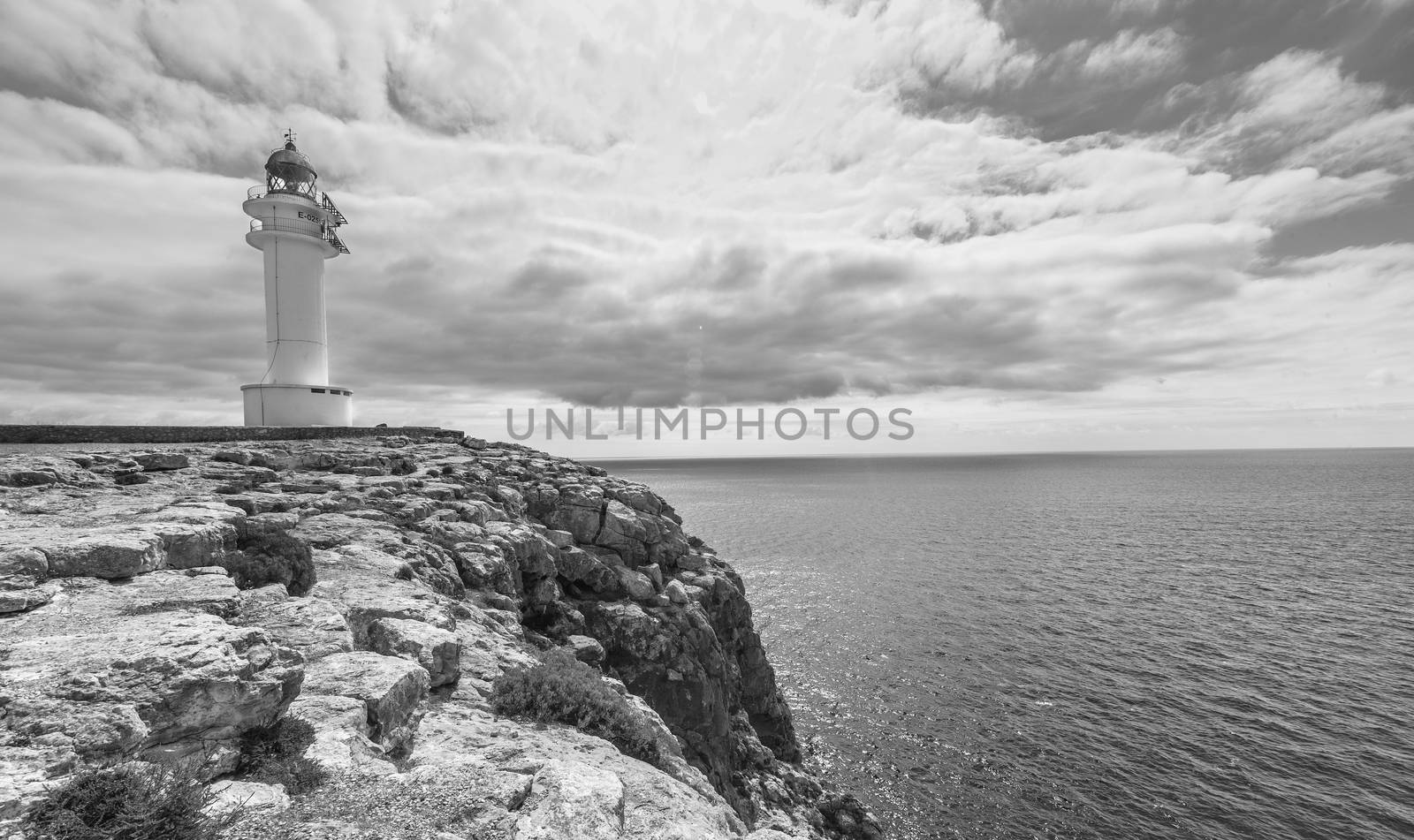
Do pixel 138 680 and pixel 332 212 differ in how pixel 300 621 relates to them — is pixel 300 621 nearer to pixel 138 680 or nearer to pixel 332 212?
pixel 138 680

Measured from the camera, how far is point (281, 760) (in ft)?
27.2

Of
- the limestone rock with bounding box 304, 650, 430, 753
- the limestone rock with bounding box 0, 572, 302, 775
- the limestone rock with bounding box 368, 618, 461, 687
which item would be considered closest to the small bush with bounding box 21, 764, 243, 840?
the limestone rock with bounding box 0, 572, 302, 775

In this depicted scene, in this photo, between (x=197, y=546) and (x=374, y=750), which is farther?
(x=197, y=546)

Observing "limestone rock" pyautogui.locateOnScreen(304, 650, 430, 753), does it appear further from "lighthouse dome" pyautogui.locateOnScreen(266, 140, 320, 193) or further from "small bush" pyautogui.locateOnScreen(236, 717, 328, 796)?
"lighthouse dome" pyautogui.locateOnScreen(266, 140, 320, 193)

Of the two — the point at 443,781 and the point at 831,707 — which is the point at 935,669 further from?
the point at 443,781

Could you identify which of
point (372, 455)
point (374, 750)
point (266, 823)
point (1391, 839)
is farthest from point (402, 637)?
point (1391, 839)

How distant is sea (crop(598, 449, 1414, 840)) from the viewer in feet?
90.2

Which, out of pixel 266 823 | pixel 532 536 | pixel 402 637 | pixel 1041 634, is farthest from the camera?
pixel 1041 634

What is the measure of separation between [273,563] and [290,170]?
38294 millimetres

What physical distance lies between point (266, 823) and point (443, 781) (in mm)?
2240

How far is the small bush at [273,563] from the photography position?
13.7 m

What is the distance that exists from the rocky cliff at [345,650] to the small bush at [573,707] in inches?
15.0

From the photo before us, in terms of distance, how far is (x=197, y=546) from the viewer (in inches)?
515

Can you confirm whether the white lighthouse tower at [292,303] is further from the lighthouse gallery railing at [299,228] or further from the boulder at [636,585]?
the boulder at [636,585]
